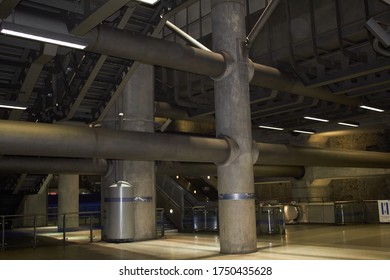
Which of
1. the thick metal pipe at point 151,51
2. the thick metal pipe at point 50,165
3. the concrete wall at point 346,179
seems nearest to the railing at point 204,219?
the thick metal pipe at point 50,165

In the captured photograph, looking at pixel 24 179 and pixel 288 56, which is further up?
pixel 288 56

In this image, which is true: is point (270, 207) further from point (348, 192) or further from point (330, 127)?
point (348, 192)

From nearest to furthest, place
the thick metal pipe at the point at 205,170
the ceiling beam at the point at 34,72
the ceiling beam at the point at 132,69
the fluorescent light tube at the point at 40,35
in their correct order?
the fluorescent light tube at the point at 40,35, the ceiling beam at the point at 34,72, the ceiling beam at the point at 132,69, the thick metal pipe at the point at 205,170

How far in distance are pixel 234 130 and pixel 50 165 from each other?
7.48 meters

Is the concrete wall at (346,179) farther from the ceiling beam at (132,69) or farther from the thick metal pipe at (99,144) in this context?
the thick metal pipe at (99,144)

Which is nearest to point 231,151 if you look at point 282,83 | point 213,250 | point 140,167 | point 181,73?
point 213,250

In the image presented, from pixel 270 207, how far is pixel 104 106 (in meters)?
8.04

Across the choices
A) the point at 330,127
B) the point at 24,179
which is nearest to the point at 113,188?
the point at 24,179

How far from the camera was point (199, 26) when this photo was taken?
1902 centimetres

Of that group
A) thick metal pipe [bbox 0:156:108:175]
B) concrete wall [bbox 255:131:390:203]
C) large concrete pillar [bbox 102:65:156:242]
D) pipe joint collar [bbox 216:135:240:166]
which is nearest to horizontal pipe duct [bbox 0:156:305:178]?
thick metal pipe [bbox 0:156:108:175]

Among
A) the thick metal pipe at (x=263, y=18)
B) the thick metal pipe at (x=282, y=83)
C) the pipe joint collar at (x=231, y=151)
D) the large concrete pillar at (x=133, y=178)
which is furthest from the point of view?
the large concrete pillar at (x=133, y=178)

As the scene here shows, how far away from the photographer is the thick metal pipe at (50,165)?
14.6 m

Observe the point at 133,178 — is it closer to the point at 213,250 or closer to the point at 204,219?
the point at 213,250

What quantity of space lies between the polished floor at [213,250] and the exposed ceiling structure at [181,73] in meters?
4.78
